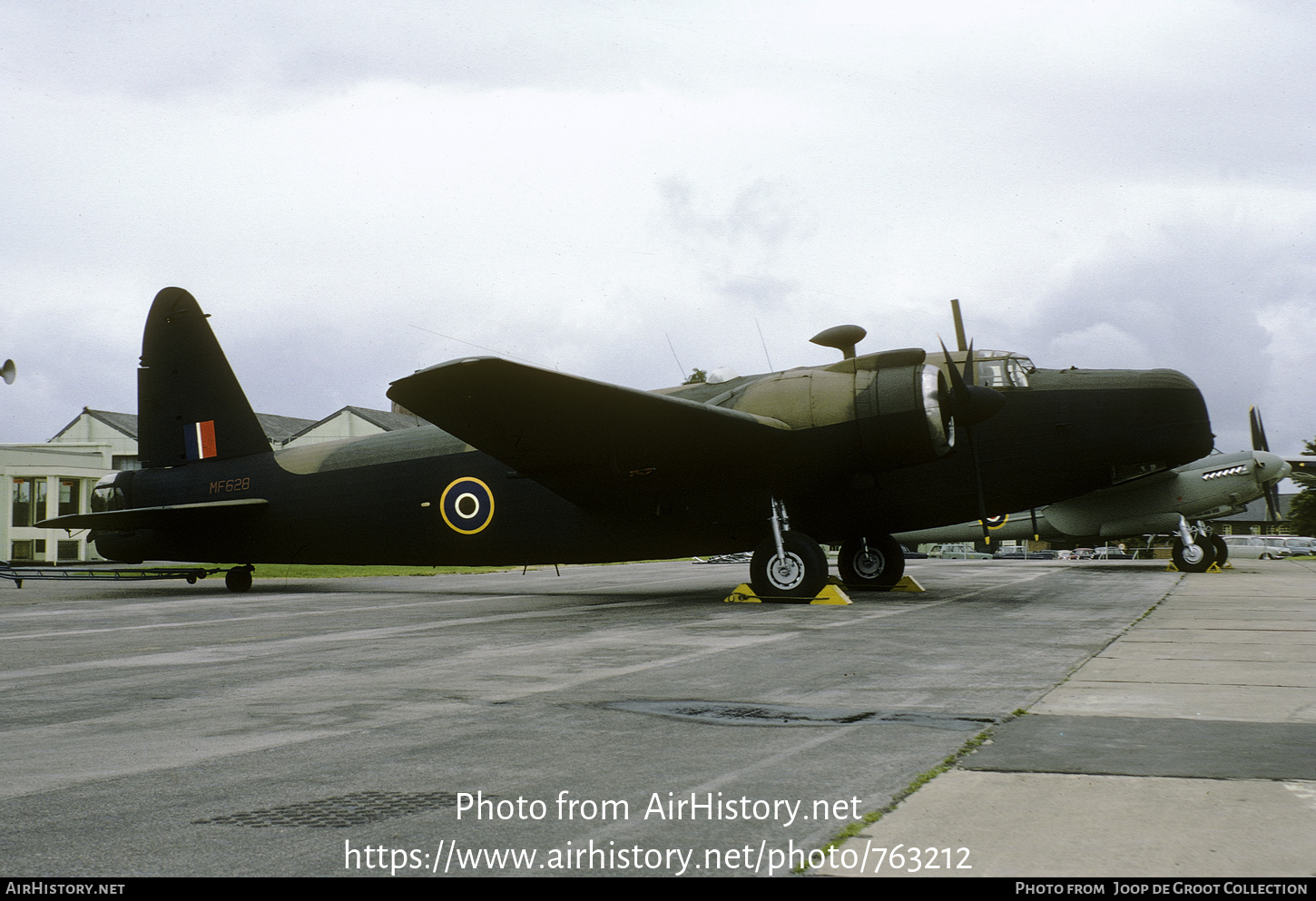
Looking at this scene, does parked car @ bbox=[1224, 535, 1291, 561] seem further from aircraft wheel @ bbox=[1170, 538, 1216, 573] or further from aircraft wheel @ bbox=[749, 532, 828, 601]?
aircraft wheel @ bbox=[749, 532, 828, 601]

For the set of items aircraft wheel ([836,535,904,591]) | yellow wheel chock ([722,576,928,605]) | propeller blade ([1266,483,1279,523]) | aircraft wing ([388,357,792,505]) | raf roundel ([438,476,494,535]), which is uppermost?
aircraft wing ([388,357,792,505])

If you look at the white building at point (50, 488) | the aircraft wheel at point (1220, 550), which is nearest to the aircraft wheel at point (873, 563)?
the aircraft wheel at point (1220, 550)

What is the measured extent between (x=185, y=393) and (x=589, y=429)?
39.6 ft

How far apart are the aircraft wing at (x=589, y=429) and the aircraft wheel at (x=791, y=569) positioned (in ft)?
3.96

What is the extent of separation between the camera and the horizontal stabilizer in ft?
67.1

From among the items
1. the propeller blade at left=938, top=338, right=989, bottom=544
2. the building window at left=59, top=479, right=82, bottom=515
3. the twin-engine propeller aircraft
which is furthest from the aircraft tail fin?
the building window at left=59, top=479, right=82, bottom=515

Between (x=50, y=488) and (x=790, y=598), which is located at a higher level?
(x=50, y=488)

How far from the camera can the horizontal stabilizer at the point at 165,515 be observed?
20.4m

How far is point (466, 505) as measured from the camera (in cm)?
1812

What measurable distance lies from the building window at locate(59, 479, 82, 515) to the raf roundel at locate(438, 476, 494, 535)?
47596 millimetres

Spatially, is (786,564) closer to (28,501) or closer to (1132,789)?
(1132,789)

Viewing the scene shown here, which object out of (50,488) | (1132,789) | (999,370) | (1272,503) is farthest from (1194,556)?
(50,488)

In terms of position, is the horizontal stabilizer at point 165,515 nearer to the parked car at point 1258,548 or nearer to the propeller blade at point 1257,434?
the propeller blade at point 1257,434

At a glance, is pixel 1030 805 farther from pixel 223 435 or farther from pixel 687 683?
pixel 223 435
